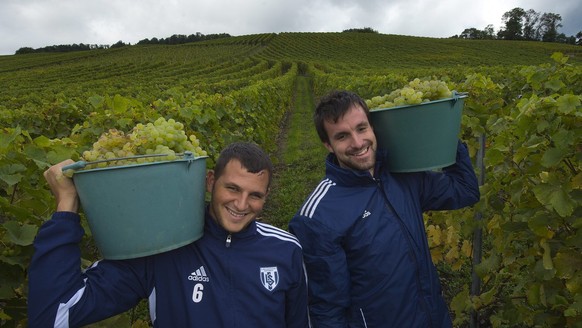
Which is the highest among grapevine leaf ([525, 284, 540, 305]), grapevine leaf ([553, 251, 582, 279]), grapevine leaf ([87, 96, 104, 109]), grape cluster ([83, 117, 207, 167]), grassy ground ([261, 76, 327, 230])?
grapevine leaf ([87, 96, 104, 109])

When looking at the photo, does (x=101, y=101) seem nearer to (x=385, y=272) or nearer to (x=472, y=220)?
(x=385, y=272)

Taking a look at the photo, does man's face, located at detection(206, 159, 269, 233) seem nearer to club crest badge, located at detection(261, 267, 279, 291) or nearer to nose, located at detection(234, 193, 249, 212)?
nose, located at detection(234, 193, 249, 212)

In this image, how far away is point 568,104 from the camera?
5.36 feet

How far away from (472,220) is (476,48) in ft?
204

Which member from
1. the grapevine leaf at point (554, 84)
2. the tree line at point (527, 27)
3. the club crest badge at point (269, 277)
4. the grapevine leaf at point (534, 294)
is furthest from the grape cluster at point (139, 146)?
the tree line at point (527, 27)

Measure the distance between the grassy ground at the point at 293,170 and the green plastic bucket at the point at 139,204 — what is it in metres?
3.95

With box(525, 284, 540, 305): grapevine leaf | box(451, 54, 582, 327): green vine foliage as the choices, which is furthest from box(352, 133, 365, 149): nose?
box(525, 284, 540, 305): grapevine leaf

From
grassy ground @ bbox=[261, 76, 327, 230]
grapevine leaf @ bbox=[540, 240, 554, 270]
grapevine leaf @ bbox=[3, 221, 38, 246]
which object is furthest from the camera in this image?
grassy ground @ bbox=[261, 76, 327, 230]

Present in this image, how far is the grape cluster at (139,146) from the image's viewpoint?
1.19 metres

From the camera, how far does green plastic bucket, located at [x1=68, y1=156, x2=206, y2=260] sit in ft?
3.78

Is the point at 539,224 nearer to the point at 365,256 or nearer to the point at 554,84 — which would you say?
the point at 365,256

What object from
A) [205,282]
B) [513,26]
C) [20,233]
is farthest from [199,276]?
[513,26]

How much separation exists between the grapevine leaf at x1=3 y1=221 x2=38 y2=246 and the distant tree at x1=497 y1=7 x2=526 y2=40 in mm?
95911

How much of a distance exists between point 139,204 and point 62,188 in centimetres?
23
